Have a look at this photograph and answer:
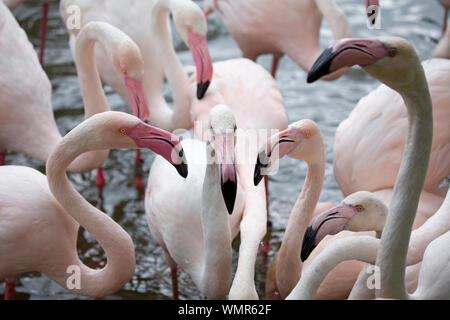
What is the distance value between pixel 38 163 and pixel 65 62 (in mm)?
1646

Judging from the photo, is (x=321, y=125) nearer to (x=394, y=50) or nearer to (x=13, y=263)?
(x=13, y=263)

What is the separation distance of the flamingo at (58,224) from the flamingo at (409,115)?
53.9 inches

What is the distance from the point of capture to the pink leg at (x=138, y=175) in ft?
19.1

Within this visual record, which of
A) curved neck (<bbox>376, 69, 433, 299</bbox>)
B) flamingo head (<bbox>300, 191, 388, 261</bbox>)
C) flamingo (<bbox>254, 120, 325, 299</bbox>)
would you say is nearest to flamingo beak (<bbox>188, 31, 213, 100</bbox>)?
flamingo (<bbox>254, 120, 325, 299</bbox>)

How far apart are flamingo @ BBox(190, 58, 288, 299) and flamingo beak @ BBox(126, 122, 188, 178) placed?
29.9 inches

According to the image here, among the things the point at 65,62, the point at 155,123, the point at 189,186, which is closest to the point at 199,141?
the point at 189,186

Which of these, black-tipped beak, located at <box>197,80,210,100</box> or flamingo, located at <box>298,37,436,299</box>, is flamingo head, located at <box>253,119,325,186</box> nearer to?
flamingo, located at <box>298,37,436,299</box>

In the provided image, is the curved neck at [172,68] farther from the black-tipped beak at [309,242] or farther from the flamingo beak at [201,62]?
the black-tipped beak at [309,242]

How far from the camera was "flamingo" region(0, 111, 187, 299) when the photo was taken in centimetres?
364

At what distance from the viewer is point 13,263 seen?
389 centimetres

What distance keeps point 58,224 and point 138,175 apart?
1.94 meters

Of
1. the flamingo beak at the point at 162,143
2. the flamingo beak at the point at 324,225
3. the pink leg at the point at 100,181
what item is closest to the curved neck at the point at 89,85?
the pink leg at the point at 100,181

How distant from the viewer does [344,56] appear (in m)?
2.50

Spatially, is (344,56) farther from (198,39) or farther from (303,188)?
(198,39)
